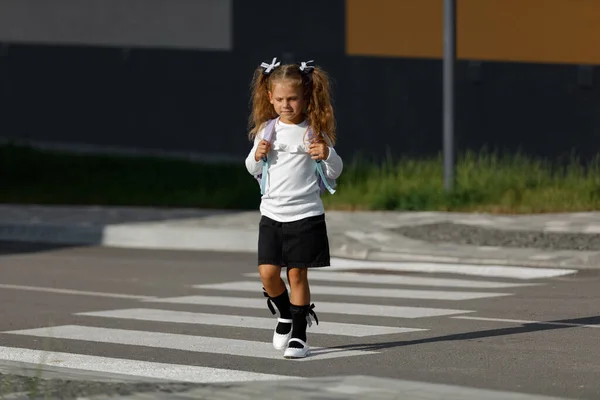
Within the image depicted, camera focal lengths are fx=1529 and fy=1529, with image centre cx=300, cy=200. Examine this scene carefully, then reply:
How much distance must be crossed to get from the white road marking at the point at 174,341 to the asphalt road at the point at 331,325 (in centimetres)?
1

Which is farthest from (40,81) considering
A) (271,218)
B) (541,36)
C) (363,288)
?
(271,218)

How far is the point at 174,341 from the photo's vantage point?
902 centimetres

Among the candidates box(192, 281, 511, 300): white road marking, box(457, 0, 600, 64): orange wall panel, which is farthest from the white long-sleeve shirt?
box(457, 0, 600, 64): orange wall panel

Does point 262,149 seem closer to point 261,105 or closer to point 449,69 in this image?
point 261,105

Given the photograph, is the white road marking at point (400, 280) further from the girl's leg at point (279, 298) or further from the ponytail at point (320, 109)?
the ponytail at point (320, 109)

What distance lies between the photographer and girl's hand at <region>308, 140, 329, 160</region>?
798 cm

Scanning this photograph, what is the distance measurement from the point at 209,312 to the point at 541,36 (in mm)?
13353

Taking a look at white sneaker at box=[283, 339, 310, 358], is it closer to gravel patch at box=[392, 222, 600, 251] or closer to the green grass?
gravel patch at box=[392, 222, 600, 251]

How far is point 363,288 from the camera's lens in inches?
473

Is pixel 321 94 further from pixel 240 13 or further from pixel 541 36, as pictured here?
pixel 240 13

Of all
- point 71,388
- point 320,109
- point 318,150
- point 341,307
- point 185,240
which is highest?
point 320,109

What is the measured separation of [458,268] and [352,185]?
6.13 meters

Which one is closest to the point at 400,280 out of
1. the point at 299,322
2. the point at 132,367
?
the point at 299,322

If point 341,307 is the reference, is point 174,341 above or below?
above
